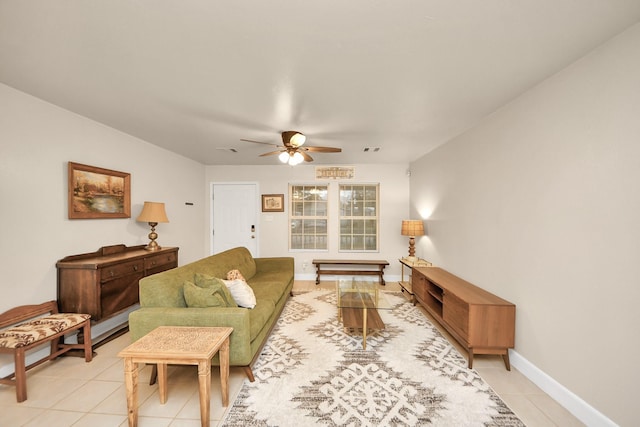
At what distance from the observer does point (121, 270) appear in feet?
8.63

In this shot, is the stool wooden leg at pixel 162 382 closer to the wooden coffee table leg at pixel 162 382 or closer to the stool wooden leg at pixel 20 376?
the wooden coffee table leg at pixel 162 382

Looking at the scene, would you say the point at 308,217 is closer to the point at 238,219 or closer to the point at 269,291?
the point at 238,219

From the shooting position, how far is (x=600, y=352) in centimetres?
148

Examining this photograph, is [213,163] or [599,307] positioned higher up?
[213,163]

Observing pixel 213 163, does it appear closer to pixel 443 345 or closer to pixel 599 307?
pixel 443 345

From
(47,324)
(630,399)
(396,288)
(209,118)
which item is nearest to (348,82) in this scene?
(209,118)

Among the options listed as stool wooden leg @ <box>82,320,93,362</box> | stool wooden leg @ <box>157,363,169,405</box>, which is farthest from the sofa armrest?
stool wooden leg @ <box>82,320,93,362</box>

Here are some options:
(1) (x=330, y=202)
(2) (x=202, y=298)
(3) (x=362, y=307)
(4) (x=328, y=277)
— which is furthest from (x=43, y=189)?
(4) (x=328, y=277)

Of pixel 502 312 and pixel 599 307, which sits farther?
pixel 502 312

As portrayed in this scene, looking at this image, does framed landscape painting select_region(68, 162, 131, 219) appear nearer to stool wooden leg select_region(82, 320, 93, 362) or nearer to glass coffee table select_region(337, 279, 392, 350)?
stool wooden leg select_region(82, 320, 93, 362)

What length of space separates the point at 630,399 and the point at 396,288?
3200 millimetres

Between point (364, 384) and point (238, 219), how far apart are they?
408 centimetres

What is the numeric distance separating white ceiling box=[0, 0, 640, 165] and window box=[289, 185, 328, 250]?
255 cm

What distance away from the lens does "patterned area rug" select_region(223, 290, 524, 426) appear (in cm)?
162
